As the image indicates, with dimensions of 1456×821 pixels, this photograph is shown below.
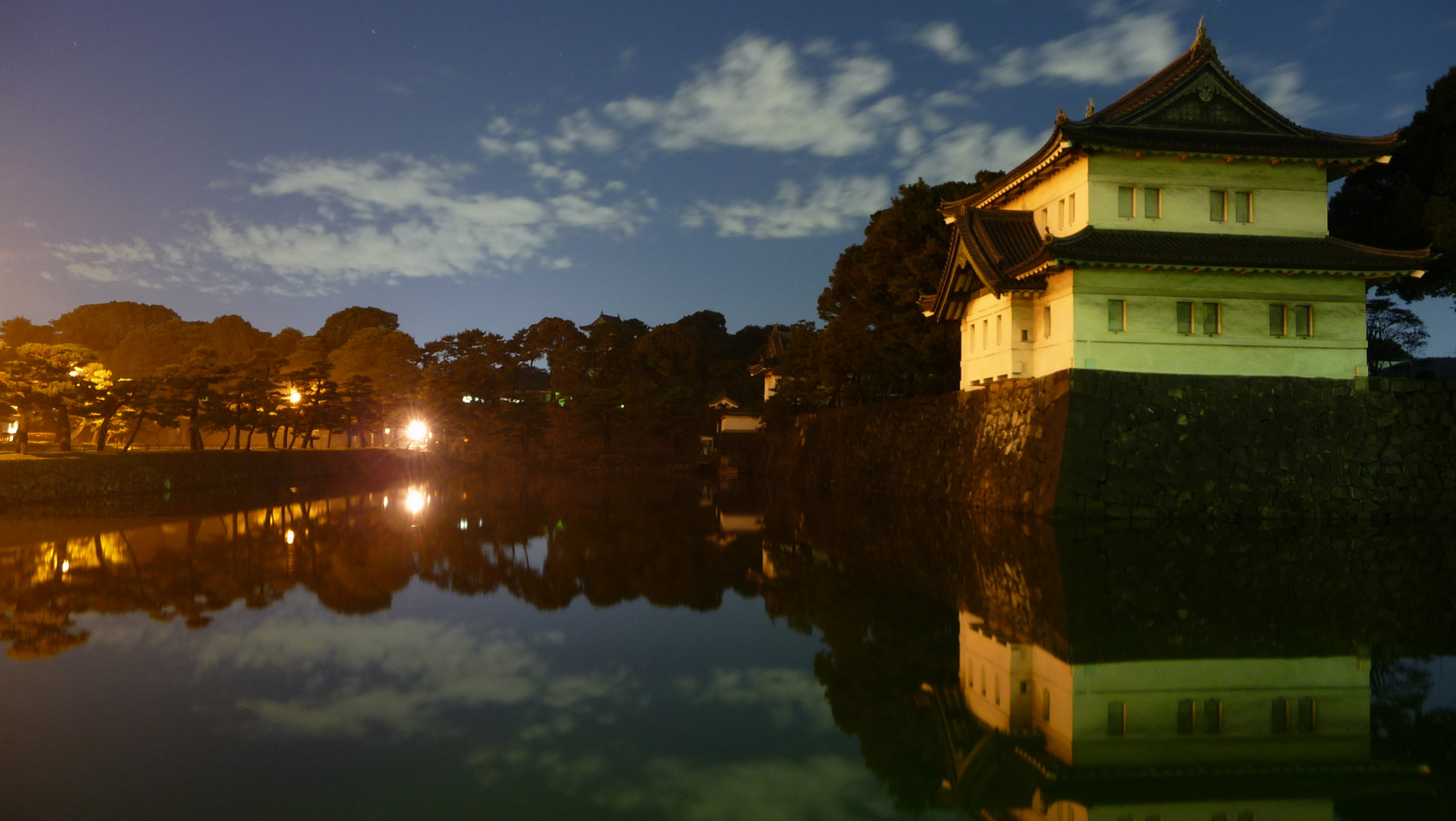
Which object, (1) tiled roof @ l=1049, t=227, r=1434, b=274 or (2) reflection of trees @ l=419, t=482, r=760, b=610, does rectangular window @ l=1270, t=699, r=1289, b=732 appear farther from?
(1) tiled roof @ l=1049, t=227, r=1434, b=274

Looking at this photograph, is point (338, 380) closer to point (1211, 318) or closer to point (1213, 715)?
point (1211, 318)

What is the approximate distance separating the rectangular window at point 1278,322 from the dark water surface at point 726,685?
22.9 feet

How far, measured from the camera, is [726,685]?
6.50 m

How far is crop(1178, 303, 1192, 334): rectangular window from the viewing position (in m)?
18.7

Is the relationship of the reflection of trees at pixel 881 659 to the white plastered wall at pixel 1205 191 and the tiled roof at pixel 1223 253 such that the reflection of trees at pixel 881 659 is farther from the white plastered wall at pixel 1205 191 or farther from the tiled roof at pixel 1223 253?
the white plastered wall at pixel 1205 191

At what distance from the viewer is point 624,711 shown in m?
5.77

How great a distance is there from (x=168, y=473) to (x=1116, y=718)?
29.2 meters

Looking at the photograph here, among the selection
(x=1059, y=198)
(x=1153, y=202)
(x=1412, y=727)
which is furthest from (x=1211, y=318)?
(x=1412, y=727)

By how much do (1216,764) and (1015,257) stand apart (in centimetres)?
1774

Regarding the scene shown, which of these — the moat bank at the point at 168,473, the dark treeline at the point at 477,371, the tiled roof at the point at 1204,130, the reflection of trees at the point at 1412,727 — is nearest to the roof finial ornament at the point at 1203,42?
the tiled roof at the point at 1204,130

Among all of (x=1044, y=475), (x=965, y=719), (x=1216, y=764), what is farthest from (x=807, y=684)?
(x=1044, y=475)

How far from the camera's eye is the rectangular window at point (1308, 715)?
17.5 ft

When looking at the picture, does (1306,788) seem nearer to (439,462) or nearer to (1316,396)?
(1316,396)

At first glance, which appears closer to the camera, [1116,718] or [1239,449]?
[1116,718]
